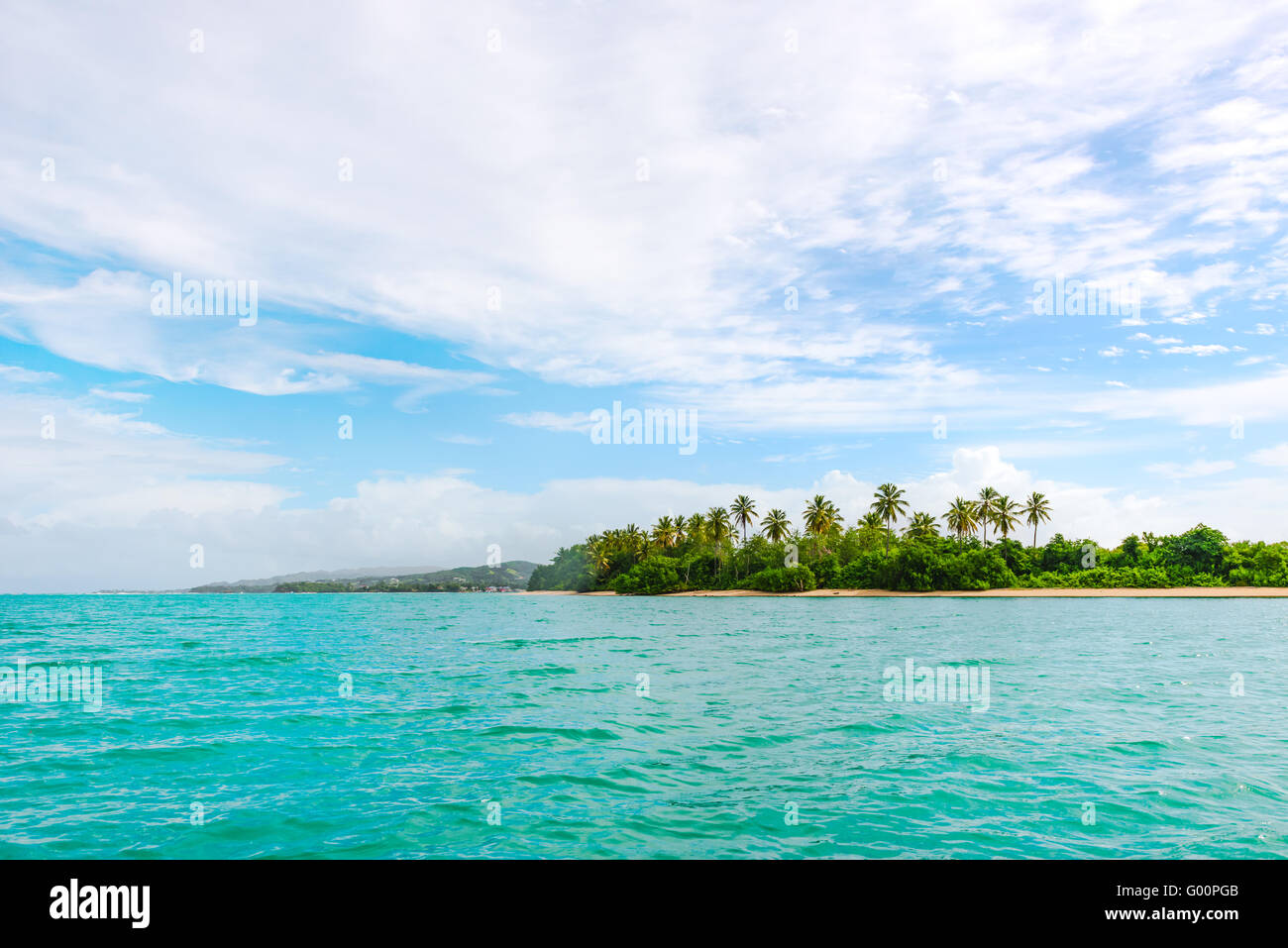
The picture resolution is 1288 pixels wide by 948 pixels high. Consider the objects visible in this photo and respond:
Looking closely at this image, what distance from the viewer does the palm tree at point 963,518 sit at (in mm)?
121188

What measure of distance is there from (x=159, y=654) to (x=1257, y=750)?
3922cm

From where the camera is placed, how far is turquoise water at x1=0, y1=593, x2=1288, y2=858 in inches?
350

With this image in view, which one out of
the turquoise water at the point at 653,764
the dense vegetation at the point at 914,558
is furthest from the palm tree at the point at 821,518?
the turquoise water at the point at 653,764

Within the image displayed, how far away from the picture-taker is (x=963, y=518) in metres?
122

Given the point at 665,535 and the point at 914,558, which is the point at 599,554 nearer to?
the point at 665,535

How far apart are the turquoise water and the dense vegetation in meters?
91.7

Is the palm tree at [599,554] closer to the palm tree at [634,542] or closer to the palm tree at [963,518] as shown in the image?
the palm tree at [634,542]

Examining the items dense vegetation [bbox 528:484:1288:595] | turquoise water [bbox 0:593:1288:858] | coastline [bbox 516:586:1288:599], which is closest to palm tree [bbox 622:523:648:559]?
dense vegetation [bbox 528:484:1288:595]

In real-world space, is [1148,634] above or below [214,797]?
below

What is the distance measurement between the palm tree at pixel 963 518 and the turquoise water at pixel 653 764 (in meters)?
100

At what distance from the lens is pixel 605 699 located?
1952 centimetres
